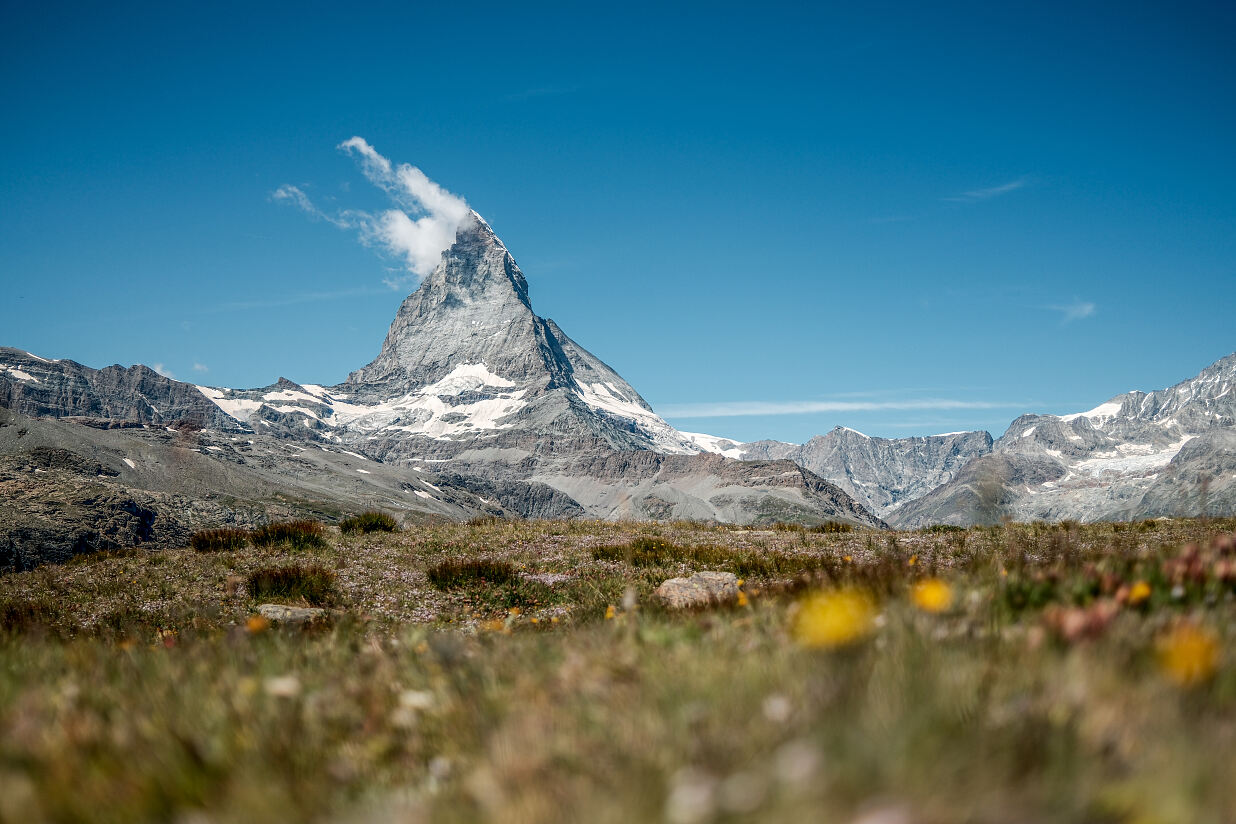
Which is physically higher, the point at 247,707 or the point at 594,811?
the point at 594,811

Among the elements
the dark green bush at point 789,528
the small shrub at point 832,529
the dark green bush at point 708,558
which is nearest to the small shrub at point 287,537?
the dark green bush at point 708,558

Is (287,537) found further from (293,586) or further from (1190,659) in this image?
(1190,659)

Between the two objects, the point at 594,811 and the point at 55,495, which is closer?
the point at 594,811

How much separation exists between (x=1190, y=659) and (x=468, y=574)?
12614 mm

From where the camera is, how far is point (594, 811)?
1.36 m

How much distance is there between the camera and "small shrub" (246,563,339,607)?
12.2m

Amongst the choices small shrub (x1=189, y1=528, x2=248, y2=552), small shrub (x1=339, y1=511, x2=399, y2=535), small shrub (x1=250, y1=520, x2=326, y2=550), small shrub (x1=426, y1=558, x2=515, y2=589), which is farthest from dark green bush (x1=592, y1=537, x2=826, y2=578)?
small shrub (x1=189, y1=528, x2=248, y2=552)

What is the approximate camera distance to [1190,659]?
190cm

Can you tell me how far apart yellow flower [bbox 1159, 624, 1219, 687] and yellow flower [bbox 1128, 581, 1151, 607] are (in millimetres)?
977

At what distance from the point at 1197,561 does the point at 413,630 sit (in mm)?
4533

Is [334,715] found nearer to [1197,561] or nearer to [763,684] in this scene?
[763,684]

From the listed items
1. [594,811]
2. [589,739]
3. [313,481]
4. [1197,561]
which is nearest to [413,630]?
[589,739]

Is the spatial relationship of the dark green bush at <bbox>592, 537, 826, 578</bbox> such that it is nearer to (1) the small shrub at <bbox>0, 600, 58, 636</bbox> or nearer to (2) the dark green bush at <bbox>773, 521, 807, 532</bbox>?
(2) the dark green bush at <bbox>773, 521, 807, 532</bbox>

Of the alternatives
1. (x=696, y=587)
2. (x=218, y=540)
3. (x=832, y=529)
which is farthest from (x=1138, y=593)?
(x=832, y=529)
